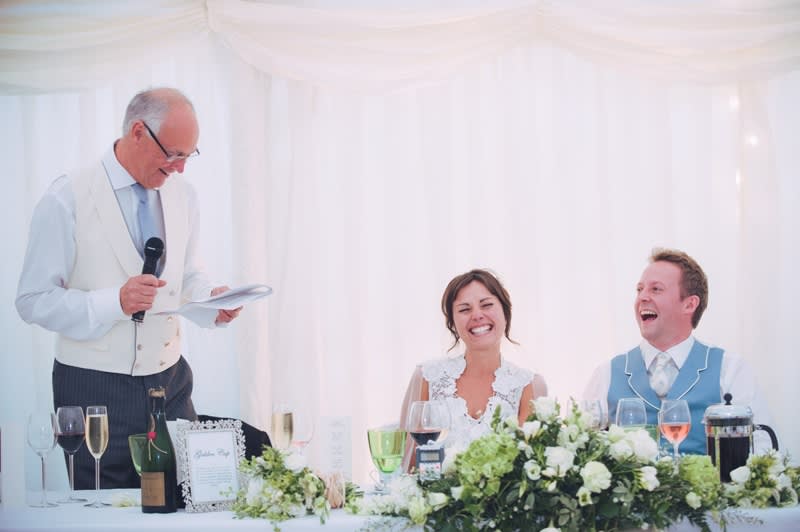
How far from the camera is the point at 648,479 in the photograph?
202 centimetres

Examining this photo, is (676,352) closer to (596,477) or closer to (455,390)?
(455,390)

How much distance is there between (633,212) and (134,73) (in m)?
2.13

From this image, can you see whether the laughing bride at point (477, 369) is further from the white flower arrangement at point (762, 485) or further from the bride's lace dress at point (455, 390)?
the white flower arrangement at point (762, 485)

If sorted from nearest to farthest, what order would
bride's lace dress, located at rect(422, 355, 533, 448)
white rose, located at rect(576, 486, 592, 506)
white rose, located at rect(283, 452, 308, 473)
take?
1. white rose, located at rect(576, 486, 592, 506)
2. white rose, located at rect(283, 452, 308, 473)
3. bride's lace dress, located at rect(422, 355, 533, 448)

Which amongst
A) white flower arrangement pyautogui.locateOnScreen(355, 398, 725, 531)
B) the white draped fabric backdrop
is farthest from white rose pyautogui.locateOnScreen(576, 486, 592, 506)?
the white draped fabric backdrop

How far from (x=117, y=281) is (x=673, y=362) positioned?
1.86 meters

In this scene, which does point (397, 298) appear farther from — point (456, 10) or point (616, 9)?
point (616, 9)

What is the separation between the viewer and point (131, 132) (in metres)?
3.45

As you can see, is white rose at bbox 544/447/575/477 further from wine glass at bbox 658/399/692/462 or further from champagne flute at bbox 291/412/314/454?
champagne flute at bbox 291/412/314/454

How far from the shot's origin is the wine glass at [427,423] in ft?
7.38

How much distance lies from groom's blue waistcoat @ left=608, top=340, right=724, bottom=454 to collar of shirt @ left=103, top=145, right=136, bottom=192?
1767 mm

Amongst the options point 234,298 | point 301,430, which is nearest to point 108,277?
point 234,298

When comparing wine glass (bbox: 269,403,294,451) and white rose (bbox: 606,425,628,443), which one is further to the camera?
wine glass (bbox: 269,403,294,451)

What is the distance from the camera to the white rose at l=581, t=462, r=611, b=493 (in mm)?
1995
